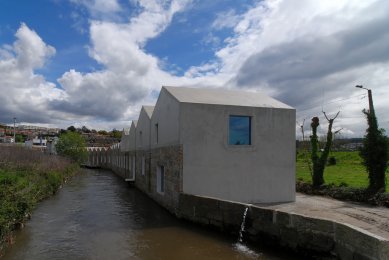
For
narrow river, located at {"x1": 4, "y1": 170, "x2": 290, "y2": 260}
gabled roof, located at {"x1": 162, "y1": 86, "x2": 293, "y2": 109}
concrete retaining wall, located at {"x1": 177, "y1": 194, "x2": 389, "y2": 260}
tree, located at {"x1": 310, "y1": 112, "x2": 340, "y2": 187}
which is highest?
gabled roof, located at {"x1": 162, "y1": 86, "x2": 293, "y2": 109}

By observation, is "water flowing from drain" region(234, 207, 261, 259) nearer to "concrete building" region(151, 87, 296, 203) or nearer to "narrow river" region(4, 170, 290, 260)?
"narrow river" region(4, 170, 290, 260)

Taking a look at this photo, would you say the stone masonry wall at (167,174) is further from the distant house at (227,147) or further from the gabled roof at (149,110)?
the gabled roof at (149,110)

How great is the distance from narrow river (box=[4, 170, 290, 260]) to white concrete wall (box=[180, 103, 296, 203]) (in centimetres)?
230

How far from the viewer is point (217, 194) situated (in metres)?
15.4

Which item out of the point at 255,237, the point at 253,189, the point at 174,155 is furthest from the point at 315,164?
the point at 255,237

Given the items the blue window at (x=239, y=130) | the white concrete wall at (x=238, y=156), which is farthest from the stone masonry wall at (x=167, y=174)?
the blue window at (x=239, y=130)

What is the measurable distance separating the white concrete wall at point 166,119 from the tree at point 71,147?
37148mm

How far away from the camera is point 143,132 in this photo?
25625mm

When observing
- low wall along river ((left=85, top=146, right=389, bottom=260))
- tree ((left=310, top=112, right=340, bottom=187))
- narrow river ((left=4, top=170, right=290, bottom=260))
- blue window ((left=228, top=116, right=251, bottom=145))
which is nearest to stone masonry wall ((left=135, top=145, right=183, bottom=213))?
low wall along river ((left=85, top=146, right=389, bottom=260))

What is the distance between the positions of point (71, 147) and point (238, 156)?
144 feet

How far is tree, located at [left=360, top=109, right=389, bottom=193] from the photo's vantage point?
1656cm

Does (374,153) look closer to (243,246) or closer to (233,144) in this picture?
(233,144)

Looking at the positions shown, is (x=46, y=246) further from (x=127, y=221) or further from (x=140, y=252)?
(x=127, y=221)

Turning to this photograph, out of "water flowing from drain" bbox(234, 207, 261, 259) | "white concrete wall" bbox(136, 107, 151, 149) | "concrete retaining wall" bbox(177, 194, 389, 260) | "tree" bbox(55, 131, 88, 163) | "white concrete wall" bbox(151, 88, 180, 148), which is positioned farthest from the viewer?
"tree" bbox(55, 131, 88, 163)
